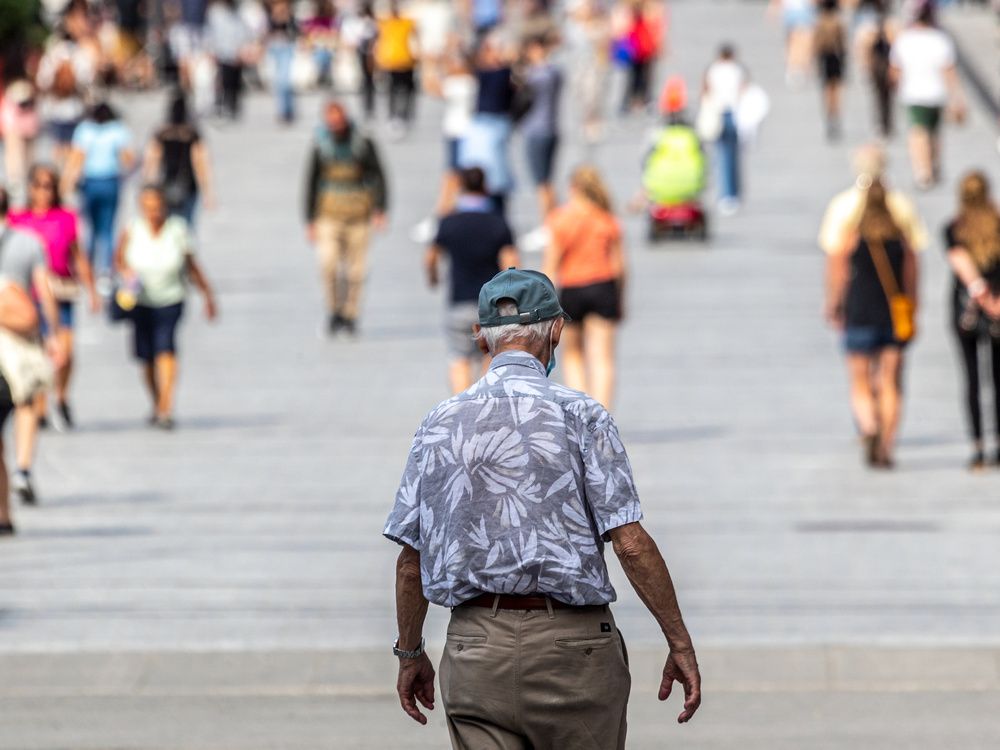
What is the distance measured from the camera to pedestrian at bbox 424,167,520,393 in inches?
506

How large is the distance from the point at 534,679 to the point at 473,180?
833 cm

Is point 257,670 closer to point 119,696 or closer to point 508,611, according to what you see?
point 119,696

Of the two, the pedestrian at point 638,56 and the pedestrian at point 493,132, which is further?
the pedestrian at point 638,56

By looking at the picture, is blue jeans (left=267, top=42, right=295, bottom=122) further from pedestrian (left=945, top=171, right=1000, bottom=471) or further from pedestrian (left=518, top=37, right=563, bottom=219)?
pedestrian (left=945, top=171, right=1000, bottom=471)

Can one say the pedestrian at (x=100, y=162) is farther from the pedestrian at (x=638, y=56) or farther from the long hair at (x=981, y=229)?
the pedestrian at (x=638, y=56)

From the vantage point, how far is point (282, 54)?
98.3 ft

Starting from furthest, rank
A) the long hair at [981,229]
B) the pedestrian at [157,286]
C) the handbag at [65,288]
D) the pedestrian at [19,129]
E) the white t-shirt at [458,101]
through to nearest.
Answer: the pedestrian at [19,129]
the white t-shirt at [458,101]
the handbag at [65,288]
the pedestrian at [157,286]
the long hair at [981,229]

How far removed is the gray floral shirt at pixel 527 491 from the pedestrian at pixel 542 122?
650 inches

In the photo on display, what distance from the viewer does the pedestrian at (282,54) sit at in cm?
2992

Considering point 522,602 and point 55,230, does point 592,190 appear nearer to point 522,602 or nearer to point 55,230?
point 55,230

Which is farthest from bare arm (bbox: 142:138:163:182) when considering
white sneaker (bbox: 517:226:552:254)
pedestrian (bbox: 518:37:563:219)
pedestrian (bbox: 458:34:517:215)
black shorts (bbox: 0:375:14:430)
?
black shorts (bbox: 0:375:14:430)

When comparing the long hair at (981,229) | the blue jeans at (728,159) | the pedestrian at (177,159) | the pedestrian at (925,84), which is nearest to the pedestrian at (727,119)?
the blue jeans at (728,159)

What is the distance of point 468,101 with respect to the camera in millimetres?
24484

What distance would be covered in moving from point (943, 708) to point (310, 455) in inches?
235
